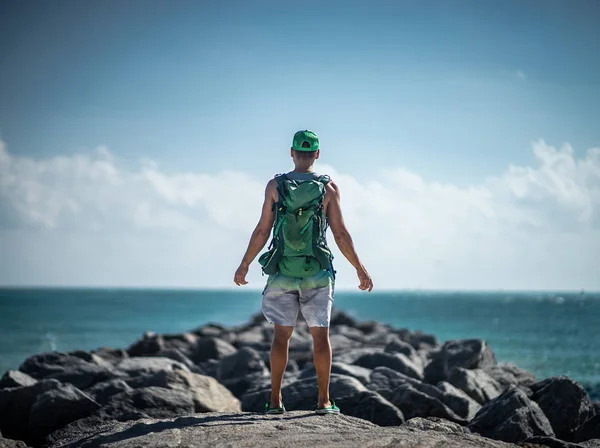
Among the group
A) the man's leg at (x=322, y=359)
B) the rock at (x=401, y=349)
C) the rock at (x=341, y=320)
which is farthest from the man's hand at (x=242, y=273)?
the rock at (x=341, y=320)

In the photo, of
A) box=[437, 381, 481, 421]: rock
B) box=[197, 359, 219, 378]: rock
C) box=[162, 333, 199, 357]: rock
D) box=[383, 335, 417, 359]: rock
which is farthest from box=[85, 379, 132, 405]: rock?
box=[162, 333, 199, 357]: rock

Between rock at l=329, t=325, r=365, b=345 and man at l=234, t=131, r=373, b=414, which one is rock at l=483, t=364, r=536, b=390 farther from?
rock at l=329, t=325, r=365, b=345

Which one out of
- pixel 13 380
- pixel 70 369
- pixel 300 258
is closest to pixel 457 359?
pixel 70 369

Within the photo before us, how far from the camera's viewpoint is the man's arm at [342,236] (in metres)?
5.79

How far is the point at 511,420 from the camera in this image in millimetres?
7207

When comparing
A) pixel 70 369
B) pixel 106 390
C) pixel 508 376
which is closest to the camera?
pixel 106 390

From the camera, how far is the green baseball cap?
5.80m

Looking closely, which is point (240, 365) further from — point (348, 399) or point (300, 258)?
point (300, 258)

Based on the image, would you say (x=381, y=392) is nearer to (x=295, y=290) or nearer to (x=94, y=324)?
(x=295, y=290)

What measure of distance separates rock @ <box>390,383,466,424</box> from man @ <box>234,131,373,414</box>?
8.24 ft

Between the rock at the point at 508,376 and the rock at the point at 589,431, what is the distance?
290cm

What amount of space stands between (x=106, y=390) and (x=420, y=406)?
3.59 metres

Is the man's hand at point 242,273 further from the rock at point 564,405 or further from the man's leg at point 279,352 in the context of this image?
the rock at point 564,405

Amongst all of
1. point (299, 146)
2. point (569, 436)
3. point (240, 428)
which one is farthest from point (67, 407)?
point (569, 436)
